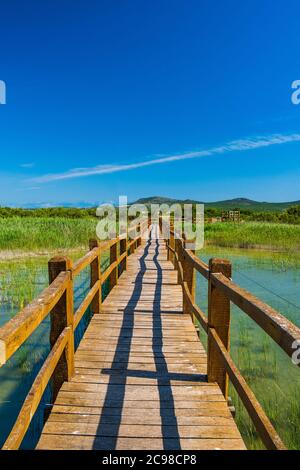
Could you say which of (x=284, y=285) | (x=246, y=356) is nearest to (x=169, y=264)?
(x=284, y=285)

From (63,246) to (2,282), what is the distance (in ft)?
25.6

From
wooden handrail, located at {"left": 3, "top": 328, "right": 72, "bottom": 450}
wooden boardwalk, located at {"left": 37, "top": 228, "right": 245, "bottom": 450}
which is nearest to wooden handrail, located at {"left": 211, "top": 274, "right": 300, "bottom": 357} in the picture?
wooden boardwalk, located at {"left": 37, "top": 228, "right": 245, "bottom": 450}

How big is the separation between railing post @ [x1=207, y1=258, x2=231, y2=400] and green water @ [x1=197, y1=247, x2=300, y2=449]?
0.89 meters

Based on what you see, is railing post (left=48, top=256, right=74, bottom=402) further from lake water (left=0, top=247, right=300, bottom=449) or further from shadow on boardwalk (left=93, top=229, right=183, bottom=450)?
shadow on boardwalk (left=93, top=229, right=183, bottom=450)

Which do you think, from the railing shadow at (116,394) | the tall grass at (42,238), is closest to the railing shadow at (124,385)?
the railing shadow at (116,394)

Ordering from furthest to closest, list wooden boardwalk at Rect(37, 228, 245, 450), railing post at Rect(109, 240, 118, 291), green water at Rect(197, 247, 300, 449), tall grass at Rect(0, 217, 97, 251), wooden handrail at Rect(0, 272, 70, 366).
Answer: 1. tall grass at Rect(0, 217, 97, 251)
2. railing post at Rect(109, 240, 118, 291)
3. green water at Rect(197, 247, 300, 449)
4. wooden boardwalk at Rect(37, 228, 245, 450)
5. wooden handrail at Rect(0, 272, 70, 366)

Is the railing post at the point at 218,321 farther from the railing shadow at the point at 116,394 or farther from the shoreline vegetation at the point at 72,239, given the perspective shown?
the shoreline vegetation at the point at 72,239

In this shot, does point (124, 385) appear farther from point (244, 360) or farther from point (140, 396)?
point (244, 360)

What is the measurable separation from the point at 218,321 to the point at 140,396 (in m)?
0.96

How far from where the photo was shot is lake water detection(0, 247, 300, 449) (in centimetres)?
382

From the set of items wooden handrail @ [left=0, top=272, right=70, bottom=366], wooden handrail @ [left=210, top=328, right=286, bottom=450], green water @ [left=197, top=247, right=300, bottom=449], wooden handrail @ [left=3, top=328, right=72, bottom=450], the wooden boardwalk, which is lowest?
green water @ [left=197, top=247, right=300, bottom=449]

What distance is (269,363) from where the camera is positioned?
211 inches

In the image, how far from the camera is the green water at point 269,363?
3.76 meters
